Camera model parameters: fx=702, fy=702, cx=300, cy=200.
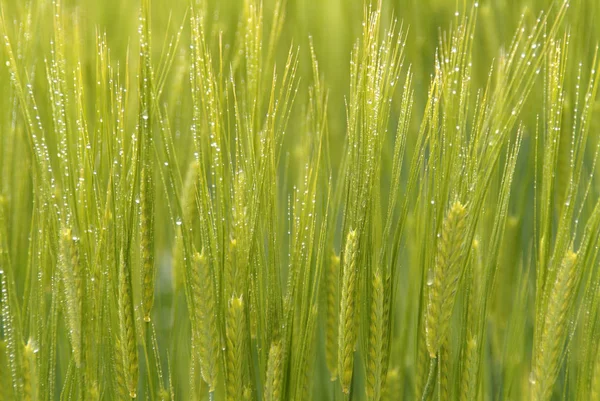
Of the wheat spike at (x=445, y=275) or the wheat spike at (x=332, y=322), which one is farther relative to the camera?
the wheat spike at (x=332, y=322)

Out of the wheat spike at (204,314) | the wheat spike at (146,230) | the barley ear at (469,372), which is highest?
the wheat spike at (146,230)

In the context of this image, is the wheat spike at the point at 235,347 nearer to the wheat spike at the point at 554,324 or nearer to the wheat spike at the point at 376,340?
the wheat spike at the point at 376,340

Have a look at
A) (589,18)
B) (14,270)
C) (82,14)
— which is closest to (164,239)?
(14,270)

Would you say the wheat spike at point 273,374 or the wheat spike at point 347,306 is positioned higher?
the wheat spike at point 347,306

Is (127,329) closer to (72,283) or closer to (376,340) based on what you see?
(72,283)

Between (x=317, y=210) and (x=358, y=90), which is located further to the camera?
(x=317, y=210)

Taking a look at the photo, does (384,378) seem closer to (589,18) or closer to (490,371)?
(490,371)

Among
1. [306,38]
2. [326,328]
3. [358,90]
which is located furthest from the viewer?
[306,38]

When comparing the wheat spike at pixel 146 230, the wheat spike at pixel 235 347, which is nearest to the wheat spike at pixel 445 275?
the wheat spike at pixel 235 347
